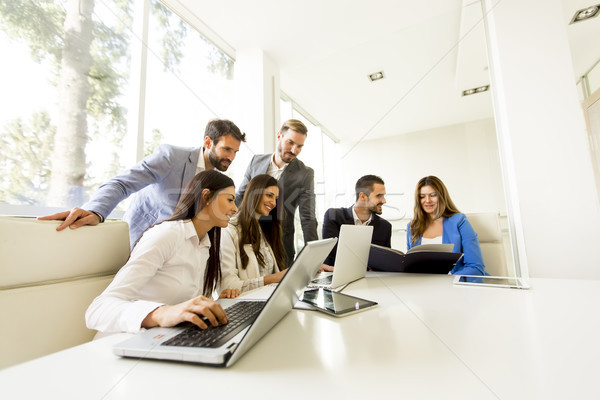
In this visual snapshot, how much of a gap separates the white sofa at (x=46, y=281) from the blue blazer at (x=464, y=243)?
4.24 ft

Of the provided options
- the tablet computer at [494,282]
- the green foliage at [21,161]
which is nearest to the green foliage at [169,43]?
the green foliage at [21,161]

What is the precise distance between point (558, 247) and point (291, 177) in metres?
1.21

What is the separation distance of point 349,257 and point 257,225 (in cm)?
33

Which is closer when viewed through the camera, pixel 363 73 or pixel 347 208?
pixel 347 208

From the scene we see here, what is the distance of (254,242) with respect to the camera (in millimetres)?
949

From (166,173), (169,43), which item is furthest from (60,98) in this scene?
(166,173)

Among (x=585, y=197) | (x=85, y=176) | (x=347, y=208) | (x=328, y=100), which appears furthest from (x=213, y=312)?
(x=585, y=197)

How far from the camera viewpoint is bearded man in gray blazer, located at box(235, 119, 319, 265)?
2.72ft

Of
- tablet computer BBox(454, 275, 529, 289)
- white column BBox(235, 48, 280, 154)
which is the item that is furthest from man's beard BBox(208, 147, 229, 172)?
white column BBox(235, 48, 280, 154)

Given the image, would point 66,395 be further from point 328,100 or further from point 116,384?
point 328,100

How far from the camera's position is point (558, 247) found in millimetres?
1161

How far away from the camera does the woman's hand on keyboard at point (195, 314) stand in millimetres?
356

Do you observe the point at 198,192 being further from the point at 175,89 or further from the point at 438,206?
the point at 438,206

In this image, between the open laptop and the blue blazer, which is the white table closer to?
the open laptop
